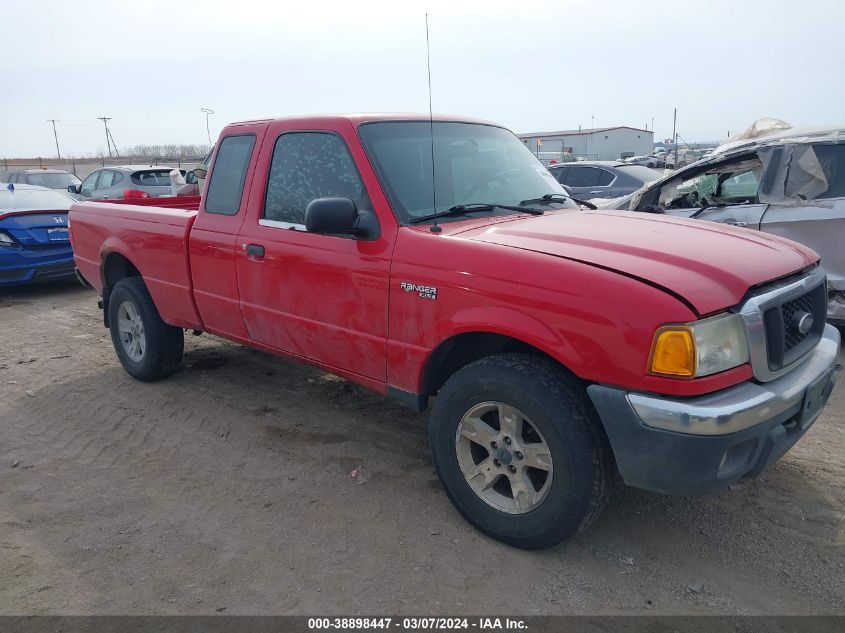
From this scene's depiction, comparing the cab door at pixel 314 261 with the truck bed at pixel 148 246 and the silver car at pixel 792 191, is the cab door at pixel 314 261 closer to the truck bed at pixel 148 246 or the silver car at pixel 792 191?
the truck bed at pixel 148 246

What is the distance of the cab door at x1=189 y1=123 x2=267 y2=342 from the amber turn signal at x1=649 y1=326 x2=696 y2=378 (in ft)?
8.85

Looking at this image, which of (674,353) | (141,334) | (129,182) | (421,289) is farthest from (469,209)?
(129,182)

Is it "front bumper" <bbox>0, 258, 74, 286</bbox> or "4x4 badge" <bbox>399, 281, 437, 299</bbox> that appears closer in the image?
"4x4 badge" <bbox>399, 281, 437, 299</bbox>

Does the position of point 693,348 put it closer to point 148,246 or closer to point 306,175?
point 306,175

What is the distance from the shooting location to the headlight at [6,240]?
330 inches

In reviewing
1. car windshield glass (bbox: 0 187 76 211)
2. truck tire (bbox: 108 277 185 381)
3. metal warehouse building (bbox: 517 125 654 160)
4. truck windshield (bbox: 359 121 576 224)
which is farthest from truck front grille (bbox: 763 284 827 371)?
metal warehouse building (bbox: 517 125 654 160)

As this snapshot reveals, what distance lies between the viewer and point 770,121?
7.74 metres

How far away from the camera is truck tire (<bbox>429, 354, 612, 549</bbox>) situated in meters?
2.72

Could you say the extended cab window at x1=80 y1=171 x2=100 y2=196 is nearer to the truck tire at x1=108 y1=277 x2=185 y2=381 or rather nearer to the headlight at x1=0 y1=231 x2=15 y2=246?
the headlight at x1=0 y1=231 x2=15 y2=246

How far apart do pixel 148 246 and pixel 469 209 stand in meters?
2.72

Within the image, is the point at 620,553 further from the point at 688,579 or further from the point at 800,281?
the point at 800,281

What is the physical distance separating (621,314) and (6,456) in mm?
3887

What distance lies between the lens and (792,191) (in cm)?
582

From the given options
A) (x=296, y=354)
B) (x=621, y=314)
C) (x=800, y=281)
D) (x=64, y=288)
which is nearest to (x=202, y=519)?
(x=296, y=354)
